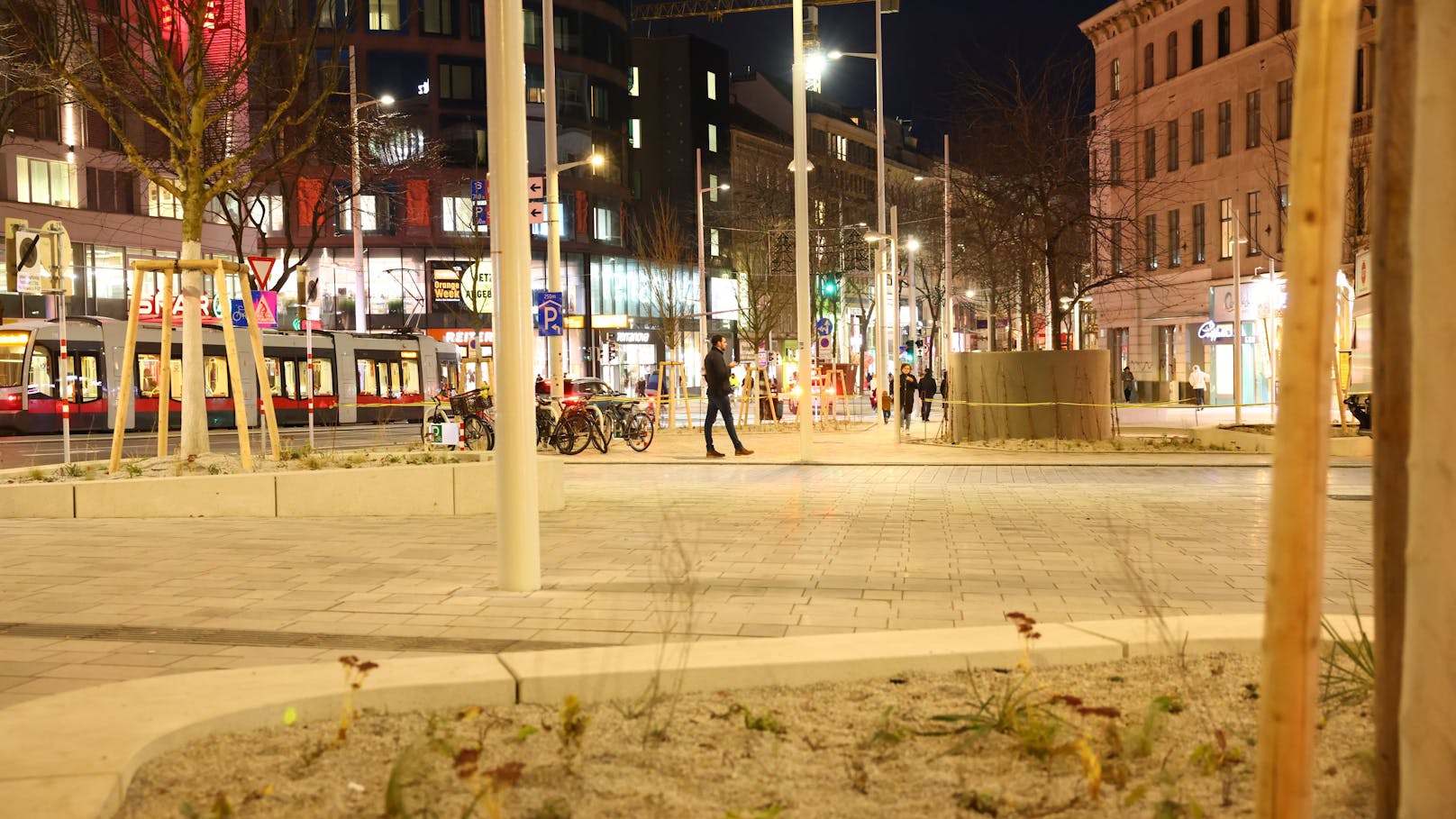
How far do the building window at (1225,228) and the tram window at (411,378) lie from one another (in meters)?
31.0

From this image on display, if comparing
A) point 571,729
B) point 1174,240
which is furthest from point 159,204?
point 571,729

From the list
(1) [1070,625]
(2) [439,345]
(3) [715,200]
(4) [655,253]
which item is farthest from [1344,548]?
(3) [715,200]

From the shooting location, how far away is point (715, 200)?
289 ft

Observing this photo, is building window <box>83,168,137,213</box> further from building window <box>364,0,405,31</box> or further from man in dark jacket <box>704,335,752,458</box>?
man in dark jacket <box>704,335,752,458</box>

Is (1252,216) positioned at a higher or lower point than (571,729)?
higher

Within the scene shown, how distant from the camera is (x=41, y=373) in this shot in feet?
113

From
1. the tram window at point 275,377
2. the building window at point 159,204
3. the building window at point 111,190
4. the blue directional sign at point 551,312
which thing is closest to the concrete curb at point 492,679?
the blue directional sign at point 551,312

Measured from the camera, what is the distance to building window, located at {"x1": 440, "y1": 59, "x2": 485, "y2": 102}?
69.0 metres

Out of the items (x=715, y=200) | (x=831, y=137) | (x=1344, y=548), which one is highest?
(x=831, y=137)

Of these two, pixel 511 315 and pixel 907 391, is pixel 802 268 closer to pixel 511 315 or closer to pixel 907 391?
pixel 511 315

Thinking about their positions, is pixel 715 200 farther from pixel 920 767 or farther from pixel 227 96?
pixel 920 767

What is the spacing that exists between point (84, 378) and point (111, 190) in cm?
2362

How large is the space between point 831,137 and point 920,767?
104m

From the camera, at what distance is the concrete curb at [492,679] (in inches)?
154
